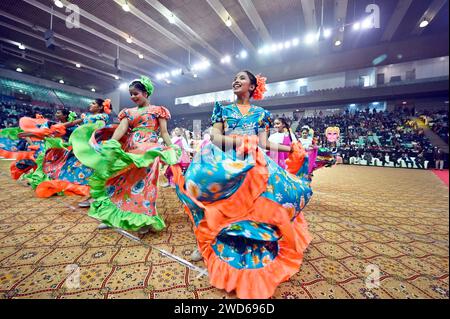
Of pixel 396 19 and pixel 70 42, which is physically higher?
pixel 396 19

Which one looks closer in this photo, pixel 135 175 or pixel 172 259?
pixel 172 259

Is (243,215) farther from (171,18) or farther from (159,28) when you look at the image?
(159,28)

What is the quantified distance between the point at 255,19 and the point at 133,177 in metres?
9.25

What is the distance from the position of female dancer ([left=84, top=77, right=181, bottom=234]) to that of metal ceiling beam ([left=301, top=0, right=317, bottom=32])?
329 inches

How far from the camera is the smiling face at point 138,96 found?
1797mm

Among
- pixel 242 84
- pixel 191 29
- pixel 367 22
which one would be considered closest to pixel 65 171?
pixel 242 84

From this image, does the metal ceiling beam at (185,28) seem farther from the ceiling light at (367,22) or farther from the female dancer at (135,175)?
the female dancer at (135,175)

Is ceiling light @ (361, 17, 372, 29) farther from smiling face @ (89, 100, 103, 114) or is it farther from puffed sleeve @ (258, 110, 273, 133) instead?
smiling face @ (89, 100, 103, 114)

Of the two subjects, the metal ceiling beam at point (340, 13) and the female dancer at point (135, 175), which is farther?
the metal ceiling beam at point (340, 13)

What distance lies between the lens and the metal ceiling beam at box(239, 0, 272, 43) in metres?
7.07

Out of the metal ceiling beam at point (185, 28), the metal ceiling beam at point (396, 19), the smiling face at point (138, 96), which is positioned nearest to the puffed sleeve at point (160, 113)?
the smiling face at point (138, 96)

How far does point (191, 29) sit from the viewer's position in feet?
28.8

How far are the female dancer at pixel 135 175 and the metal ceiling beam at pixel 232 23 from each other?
7339 mm
